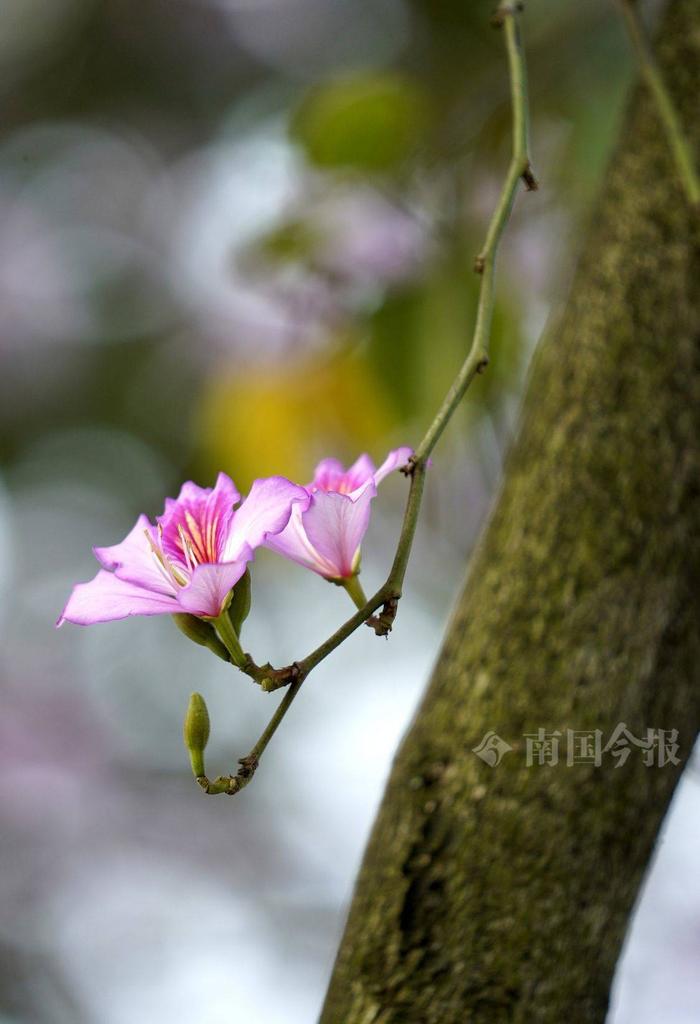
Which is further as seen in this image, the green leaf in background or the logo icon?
the green leaf in background

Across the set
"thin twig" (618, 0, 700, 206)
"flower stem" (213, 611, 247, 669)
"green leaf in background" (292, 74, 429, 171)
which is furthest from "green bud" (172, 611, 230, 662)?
"green leaf in background" (292, 74, 429, 171)

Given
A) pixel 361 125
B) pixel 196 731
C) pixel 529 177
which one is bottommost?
pixel 196 731

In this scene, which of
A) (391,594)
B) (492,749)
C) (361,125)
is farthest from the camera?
(361,125)

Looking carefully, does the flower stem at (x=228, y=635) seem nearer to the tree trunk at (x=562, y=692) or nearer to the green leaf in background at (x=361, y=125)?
the tree trunk at (x=562, y=692)

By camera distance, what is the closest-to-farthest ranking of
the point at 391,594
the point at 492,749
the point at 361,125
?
1. the point at 391,594
2. the point at 492,749
3. the point at 361,125

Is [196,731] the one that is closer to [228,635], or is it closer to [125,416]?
[228,635]

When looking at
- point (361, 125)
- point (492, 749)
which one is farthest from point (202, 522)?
point (361, 125)

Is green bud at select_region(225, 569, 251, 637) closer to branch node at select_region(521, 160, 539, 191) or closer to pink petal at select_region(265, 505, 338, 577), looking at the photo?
pink petal at select_region(265, 505, 338, 577)

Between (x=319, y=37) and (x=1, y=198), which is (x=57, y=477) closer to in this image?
(x=1, y=198)

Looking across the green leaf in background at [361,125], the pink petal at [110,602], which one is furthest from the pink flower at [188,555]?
the green leaf in background at [361,125]
